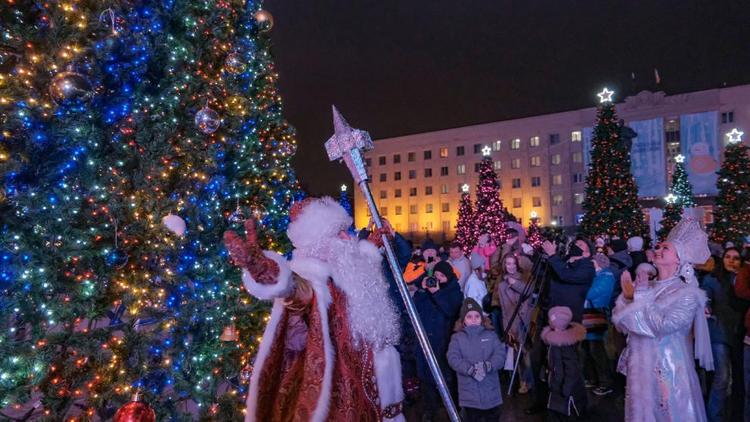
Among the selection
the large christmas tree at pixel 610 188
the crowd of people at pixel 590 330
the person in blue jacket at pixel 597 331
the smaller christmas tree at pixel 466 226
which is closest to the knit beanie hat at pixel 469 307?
the crowd of people at pixel 590 330

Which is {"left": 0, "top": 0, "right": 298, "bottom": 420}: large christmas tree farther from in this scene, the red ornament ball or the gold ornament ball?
the red ornament ball

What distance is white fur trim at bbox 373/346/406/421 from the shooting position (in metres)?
4.19

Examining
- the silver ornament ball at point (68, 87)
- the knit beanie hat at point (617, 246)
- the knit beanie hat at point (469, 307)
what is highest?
the silver ornament ball at point (68, 87)

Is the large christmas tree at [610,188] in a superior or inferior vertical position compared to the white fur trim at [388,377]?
superior

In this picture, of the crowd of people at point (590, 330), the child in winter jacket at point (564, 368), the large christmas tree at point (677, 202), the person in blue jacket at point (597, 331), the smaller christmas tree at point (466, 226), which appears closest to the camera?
the crowd of people at point (590, 330)

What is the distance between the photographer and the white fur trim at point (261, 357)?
386 centimetres

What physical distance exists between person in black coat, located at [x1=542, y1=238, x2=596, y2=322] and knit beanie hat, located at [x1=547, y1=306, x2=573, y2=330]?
0.65m

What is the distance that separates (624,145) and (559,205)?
32.7 metres

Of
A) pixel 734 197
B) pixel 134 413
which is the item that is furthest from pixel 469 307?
pixel 734 197

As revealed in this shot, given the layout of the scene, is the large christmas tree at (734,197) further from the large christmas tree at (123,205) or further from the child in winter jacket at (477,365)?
the large christmas tree at (123,205)

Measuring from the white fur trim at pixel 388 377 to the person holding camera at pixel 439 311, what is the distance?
10.5 ft

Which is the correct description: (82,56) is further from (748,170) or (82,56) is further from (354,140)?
(748,170)

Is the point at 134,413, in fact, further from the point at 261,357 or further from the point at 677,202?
the point at 677,202

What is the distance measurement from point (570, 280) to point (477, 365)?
250 cm
